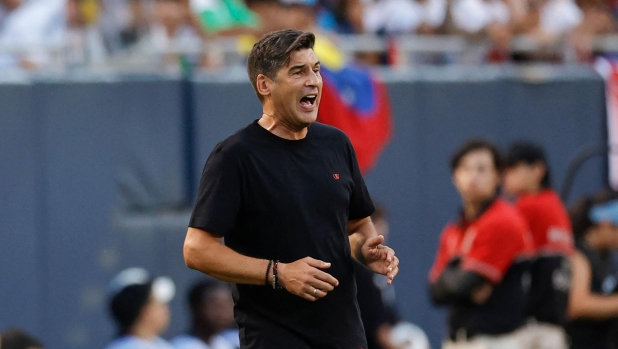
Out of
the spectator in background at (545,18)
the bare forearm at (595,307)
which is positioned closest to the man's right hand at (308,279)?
the bare forearm at (595,307)

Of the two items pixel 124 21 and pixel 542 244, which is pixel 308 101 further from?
pixel 124 21

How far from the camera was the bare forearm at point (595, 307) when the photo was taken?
7.77 m

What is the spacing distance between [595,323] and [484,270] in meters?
1.33

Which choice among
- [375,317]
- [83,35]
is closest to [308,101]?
[375,317]

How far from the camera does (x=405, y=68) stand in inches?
399

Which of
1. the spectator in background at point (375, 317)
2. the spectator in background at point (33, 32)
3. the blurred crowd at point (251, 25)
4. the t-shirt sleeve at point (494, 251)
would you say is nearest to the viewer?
the spectator in background at point (375, 317)

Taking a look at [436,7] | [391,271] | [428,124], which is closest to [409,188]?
[428,124]

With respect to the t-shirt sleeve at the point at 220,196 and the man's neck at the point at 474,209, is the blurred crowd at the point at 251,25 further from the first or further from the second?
the t-shirt sleeve at the point at 220,196

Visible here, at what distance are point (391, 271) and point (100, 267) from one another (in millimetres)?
4593

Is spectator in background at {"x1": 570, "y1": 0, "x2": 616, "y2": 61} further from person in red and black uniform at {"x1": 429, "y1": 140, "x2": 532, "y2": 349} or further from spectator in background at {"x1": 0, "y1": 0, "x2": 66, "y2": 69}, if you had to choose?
spectator in background at {"x1": 0, "y1": 0, "x2": 66, "y2": 69}

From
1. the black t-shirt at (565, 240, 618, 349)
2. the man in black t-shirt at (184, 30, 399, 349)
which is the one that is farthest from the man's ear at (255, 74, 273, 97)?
the black t-shirt at (565, 240, 618, 349)

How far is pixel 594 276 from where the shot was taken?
26.2ft

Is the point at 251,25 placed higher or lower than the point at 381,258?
higher

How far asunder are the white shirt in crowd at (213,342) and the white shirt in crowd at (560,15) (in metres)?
6.22
